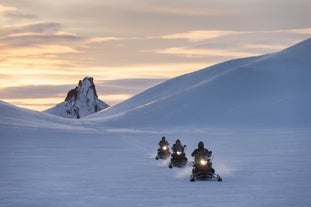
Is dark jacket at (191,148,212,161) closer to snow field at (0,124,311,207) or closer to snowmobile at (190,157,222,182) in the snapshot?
snowmobile at (190,157,222,182)

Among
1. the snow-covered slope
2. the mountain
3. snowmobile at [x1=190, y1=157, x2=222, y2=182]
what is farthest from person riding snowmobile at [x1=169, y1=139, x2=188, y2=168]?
the mountain

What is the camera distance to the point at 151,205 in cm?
1509

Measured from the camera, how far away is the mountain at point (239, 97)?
11719 centimetres

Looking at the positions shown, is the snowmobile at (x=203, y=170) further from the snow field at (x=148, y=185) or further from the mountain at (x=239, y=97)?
the mountain at (x=239, y=97)

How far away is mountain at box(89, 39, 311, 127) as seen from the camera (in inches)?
4614

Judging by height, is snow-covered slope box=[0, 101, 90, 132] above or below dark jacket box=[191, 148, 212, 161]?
above

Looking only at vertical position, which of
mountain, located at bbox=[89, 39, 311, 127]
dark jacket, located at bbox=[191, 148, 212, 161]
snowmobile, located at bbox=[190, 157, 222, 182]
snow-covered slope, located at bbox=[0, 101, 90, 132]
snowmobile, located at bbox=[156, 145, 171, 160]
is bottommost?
snowmobile, located at bbox=[190, 157, 222, 182]

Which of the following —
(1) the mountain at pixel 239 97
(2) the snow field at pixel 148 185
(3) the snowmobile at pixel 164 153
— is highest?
(1) the mountain at pixel 239 97

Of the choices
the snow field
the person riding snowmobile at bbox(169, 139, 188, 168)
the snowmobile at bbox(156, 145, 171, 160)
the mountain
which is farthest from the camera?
the mountain

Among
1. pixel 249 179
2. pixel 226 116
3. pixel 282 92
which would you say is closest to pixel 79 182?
pixel 249 179

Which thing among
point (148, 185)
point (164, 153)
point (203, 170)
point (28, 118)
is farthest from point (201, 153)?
point (28, 118)

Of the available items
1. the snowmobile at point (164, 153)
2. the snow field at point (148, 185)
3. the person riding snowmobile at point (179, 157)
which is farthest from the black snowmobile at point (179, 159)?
the snowmobile at point (164, 153)

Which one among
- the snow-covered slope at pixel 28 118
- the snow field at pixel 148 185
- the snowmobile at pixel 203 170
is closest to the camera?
the snow field at pixel 148 185

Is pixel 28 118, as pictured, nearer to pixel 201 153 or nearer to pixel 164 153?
pixel 164 153
